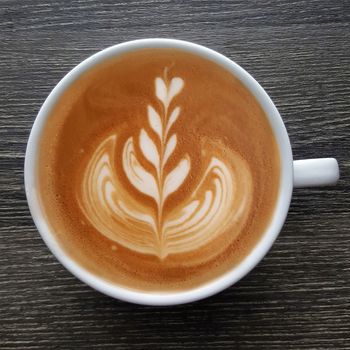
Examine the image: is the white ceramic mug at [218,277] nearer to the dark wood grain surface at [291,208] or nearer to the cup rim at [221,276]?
the cup rim at [221,276]

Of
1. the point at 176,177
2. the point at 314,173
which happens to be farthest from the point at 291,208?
the point at 176,177

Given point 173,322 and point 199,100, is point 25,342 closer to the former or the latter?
point 173,322

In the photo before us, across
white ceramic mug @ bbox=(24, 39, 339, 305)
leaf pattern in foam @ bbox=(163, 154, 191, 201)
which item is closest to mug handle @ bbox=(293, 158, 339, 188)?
white ceramic mug @ bbox=(24, 39, 339, 305)

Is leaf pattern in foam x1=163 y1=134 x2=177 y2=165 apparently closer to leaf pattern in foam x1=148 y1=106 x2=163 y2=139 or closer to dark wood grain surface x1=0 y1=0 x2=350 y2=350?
leaf pattern in foam x1=148 y1=106 x2=163 y2=139

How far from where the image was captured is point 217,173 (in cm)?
86

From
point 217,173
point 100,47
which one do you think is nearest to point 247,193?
point 217,173

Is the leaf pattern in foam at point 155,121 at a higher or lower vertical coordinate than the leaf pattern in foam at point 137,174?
higher

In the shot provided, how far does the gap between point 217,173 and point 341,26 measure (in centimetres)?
36

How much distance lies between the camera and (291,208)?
38.2 inches

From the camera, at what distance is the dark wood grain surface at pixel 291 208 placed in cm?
96

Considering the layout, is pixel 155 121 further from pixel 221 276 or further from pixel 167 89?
pixel 221 276

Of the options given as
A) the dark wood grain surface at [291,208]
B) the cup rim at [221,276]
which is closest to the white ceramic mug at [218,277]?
the cup rim at [221,276]

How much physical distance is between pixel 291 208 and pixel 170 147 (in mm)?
243

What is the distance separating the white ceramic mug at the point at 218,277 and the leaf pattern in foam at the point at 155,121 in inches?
3.6
